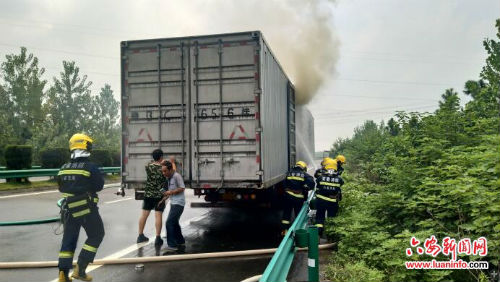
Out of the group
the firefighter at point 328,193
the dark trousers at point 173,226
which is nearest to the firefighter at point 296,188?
the firefighter at point 328,193

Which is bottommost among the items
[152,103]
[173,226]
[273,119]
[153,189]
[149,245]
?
[149,245]

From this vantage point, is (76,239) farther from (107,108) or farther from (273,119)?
(107,108)

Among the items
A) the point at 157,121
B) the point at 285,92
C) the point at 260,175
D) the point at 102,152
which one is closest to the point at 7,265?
the point at 157,121

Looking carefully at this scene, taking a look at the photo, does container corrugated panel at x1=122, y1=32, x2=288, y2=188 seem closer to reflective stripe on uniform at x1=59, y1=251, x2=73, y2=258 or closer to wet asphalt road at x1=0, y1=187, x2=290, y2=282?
wet asphalt road at x1=0, y1=187, x2=290, y2=282

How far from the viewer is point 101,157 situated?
76.6 ft

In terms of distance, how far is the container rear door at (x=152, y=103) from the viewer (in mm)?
7094

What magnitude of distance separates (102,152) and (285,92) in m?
17.0

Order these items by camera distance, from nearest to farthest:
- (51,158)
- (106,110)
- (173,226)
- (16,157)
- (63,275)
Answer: (63,275), (173,226), (16,157), (51,158), (106,110)

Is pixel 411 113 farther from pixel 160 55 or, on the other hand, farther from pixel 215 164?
pixel 160 55

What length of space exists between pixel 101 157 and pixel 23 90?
27924 mm

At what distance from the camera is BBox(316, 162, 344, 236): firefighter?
23.4ft

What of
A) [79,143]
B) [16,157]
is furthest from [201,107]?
[16,157]

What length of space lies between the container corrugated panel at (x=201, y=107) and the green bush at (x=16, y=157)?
12112 millimetres

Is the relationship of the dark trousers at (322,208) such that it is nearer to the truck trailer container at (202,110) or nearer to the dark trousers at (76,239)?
the truck trailer container at (202,110)
